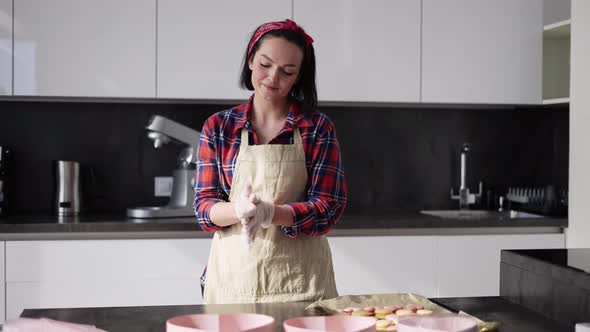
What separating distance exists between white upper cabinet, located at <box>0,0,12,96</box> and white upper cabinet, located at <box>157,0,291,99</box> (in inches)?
23.6

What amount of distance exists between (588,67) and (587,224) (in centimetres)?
64

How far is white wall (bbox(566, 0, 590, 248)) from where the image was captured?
2959mm

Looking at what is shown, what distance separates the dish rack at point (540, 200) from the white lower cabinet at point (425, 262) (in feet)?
0.79

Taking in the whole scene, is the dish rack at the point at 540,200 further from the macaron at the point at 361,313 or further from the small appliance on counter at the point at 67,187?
the macaron at the point at 361,313

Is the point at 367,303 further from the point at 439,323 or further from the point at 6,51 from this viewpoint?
the point at 6,51

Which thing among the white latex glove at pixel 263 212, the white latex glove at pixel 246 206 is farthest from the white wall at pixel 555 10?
the white latex glove at pixel 246 206

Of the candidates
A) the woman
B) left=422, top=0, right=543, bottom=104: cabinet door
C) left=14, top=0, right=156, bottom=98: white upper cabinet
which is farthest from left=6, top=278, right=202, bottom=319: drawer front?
left=422, top=0, right=543, bottom=104: cabinet door

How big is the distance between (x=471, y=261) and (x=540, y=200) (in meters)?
0.58

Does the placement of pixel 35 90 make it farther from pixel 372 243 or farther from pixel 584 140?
pixel 584 140

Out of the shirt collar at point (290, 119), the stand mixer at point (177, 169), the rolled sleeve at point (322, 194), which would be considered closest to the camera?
the rolled sleeve at point (322, 194)

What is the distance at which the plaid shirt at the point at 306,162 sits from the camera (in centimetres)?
177

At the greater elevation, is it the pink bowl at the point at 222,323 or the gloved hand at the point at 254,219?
the gloved hand at the point at 254,219

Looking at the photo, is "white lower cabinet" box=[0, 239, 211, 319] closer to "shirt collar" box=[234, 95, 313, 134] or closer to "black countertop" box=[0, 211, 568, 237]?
"black countertop" box=[0, 211, 568, 237]

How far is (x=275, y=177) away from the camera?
1.89 metres
